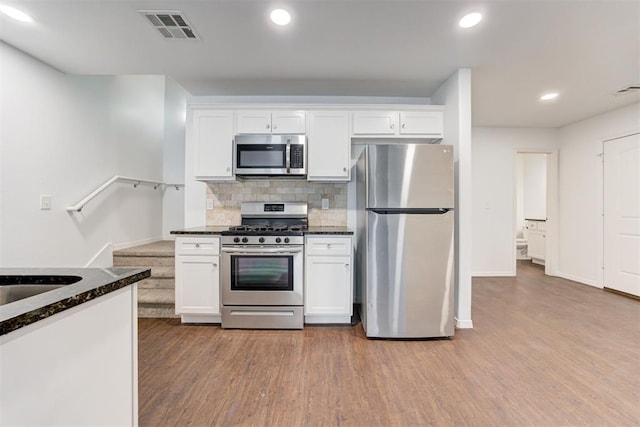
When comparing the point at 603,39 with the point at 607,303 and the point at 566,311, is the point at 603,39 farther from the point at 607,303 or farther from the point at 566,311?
the point at 607,303

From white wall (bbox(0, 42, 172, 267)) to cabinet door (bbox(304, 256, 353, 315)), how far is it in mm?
2517

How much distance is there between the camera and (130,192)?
3.63 meters

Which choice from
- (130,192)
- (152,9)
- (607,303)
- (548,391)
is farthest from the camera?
(130,192)

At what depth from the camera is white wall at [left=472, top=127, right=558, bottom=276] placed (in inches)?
183

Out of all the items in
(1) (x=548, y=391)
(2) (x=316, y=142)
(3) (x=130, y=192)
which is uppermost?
(2) (x=316, y=142)

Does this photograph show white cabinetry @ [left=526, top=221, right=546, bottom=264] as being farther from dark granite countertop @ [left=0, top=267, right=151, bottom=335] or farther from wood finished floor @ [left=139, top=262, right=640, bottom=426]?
dark granite countertop @ [left=0, top=267, right=151, bottom=335]

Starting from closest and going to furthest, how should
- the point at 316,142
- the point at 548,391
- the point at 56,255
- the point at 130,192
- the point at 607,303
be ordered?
1. the point at 548,391
2. the point at 56,255
3. the point at 316,142
4. the point at 607,303
5. the point at 130,192

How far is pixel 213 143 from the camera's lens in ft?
9.87

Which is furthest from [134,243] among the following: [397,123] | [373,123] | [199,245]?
[397,123]

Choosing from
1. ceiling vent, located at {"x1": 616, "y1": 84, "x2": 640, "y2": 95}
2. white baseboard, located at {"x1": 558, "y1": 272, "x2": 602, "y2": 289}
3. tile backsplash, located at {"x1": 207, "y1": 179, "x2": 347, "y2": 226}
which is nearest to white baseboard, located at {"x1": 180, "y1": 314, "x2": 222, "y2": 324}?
tile backsplash, located at {"x1": 207, "y1": 179, "x2": 347, "y2": 226}

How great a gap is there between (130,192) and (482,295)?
495 centimetres

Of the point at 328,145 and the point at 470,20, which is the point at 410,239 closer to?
the point at 328,145

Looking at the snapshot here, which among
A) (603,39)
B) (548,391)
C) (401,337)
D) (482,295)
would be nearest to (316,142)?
(401,337)

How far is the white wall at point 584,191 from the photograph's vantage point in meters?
3.95
